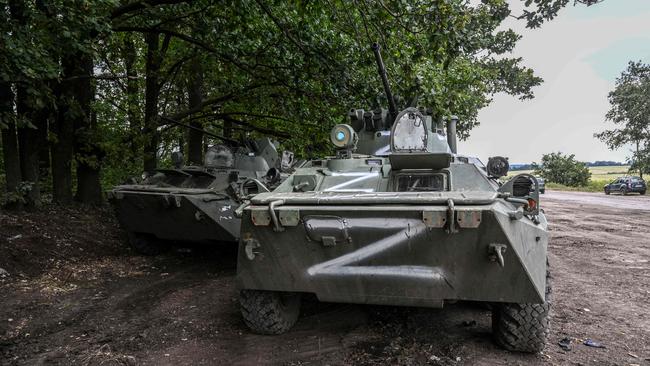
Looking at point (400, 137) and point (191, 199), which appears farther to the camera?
point (191, 199)

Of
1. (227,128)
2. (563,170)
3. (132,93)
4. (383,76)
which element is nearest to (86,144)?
(132,93)

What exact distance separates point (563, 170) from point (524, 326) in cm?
4219

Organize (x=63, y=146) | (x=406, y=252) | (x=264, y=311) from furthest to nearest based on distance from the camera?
(x=63, y=146)
(x=264, y=311)
(x=406, y=252)

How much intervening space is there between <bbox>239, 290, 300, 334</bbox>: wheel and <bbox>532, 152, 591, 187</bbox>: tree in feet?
135

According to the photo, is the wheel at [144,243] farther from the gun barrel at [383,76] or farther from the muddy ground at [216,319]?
the gun barrel at [383,76]

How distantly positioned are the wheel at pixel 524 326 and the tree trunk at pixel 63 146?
8364 mm

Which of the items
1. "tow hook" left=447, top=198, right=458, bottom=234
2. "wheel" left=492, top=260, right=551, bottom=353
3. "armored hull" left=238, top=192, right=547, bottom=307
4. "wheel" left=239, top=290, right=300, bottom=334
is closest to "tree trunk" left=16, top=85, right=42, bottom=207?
"wheel" left=239, top=290, right=300, bottom=334

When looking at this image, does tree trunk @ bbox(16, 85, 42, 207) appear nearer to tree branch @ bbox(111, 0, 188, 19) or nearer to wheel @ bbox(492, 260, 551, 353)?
tree branch @ bbox(111, 0, 188, 19)

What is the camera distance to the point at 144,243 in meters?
8.60

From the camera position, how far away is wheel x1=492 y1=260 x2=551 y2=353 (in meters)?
3.85

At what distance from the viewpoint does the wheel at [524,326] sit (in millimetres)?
3854

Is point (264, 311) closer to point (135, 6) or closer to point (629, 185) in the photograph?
point (135, 6)

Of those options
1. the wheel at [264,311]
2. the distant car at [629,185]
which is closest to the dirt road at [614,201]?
the distant car at [629,185]

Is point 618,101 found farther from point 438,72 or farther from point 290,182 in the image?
point 290,182
